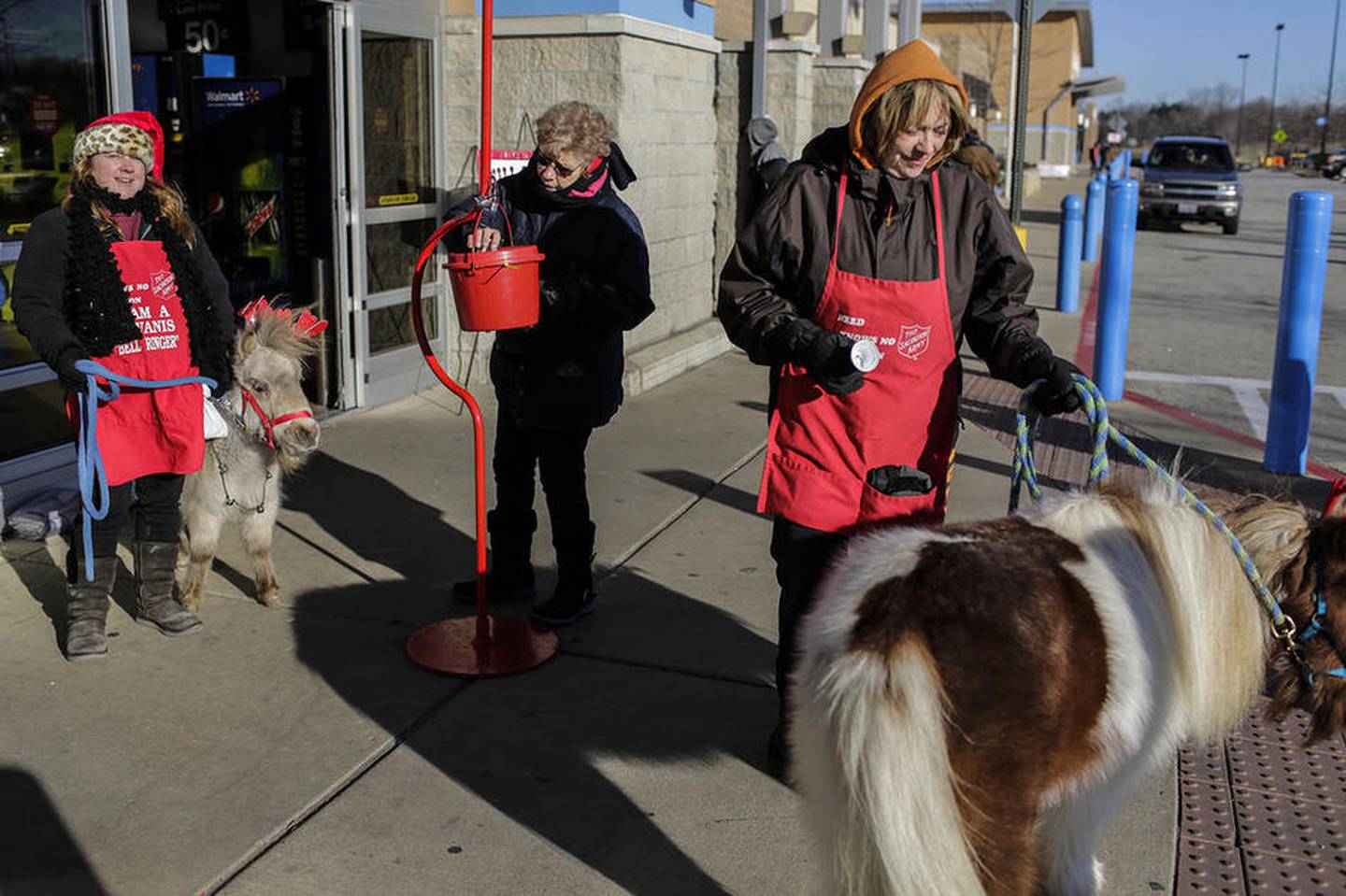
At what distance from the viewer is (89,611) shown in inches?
179

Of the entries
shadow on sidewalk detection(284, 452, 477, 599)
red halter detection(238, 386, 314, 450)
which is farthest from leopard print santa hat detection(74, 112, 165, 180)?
shadow on sidewalk detection(284, 452, 477, 599)

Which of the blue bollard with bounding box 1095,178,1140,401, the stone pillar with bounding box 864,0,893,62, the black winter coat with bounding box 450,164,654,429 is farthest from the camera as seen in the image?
the stone pillar with bounding box 864,0,893,62

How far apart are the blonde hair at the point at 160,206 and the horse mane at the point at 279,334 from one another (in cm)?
45

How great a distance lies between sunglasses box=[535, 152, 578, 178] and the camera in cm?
450

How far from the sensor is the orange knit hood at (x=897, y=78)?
327cm

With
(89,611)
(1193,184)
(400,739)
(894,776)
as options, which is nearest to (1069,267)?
(400,739)

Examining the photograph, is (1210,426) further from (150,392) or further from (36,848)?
(36,848)

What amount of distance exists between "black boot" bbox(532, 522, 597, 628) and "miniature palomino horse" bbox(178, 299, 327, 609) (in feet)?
3.51

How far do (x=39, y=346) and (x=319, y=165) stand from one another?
409 cm

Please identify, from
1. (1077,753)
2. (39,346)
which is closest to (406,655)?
(39,346)

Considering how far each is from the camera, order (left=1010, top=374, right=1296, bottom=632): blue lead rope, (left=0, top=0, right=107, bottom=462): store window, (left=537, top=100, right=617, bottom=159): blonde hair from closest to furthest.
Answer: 1. (left=1010, top=374, right=1296, bottom=632): blue lead rope
2. (left=537, top=100, right=617, bottom=159): blonde hair
3. (left=0, top=0, right=107, bottom=462): store window

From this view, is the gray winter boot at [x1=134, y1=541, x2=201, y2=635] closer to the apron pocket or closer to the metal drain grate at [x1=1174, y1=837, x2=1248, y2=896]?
the apron pocket

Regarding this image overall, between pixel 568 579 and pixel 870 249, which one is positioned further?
pixel 568 579

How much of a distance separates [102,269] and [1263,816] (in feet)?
13.7
